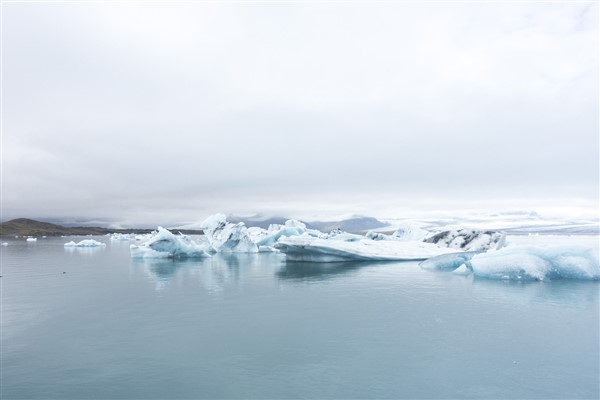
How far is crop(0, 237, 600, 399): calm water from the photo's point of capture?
5.20 meters

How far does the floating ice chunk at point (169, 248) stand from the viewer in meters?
24.9

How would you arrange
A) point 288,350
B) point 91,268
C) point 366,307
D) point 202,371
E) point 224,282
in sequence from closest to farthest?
point 202,371, point 288,350, point 366,307, point 224,282, point 91,268

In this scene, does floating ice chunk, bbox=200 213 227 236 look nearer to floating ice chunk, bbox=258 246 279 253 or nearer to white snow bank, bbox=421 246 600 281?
floating ice chunk, bbox=258 246 279 253

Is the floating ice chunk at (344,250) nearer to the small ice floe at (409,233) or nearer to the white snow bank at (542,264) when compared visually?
the small ice floe at (409,233)

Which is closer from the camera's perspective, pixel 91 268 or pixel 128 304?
pixel 128 304

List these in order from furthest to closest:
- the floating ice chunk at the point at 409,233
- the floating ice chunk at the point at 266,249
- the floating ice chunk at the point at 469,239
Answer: the floating ice chunk at the point at 266,249 < the floating ice chunk at the point at 409,233 < the floating ice chunk at the point at 469,239

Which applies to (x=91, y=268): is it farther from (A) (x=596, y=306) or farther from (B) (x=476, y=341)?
(A) (x=596, y=306)

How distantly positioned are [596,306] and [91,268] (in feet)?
68.3

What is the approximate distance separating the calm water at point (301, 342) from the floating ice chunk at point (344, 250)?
8.95m

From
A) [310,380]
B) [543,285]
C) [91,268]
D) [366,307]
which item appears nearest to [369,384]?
[310,380]

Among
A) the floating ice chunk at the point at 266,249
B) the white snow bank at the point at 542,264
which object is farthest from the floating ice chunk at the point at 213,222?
the white snow bank at the point at 542,264

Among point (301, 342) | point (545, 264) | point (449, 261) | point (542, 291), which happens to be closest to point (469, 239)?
point (449, 261)

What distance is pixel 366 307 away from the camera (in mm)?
10023

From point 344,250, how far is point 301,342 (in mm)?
15263
